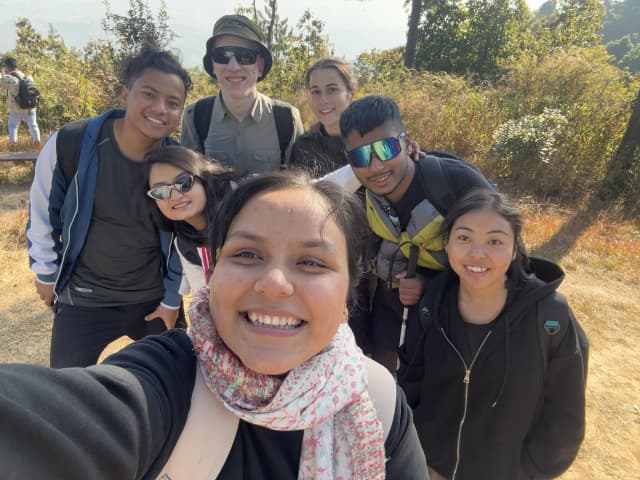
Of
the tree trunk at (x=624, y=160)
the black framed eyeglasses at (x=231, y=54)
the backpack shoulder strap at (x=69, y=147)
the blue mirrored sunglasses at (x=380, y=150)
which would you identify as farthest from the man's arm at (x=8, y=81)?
the tree trunk at (x=624, y=160)

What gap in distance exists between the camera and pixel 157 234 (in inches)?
83.7

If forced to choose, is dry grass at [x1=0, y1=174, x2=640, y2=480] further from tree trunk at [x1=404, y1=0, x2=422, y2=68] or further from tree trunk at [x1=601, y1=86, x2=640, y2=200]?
tree trunk at [x1=404, y1=0, x2=422, y2=68]

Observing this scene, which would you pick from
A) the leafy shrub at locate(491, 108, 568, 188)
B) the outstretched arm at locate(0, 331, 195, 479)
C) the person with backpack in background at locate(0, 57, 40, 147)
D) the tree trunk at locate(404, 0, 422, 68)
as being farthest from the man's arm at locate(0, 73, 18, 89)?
the tree trunk at locate(404, 0, 422, 68)

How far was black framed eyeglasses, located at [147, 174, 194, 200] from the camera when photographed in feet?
6.20

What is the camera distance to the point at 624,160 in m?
6.69

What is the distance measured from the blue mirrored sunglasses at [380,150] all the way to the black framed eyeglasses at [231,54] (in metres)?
1.08

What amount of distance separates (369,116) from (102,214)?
142cm

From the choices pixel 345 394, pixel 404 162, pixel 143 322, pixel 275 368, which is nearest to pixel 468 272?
pixel 404 162

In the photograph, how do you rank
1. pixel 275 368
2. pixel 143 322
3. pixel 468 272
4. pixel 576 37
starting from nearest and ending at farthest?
pixel 275 368, pixel 468 272, pixel 143 322, pixel 576 37

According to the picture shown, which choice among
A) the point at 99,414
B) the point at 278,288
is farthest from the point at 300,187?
the point at 99,414

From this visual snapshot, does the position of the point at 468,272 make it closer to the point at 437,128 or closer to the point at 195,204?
the point at 195,204

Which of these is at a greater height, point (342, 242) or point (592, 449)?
point (342, 242)

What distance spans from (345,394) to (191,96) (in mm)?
10377

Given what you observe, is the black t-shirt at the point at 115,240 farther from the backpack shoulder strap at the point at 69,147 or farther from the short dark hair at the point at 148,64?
the short dark hair at the point at 148,64
